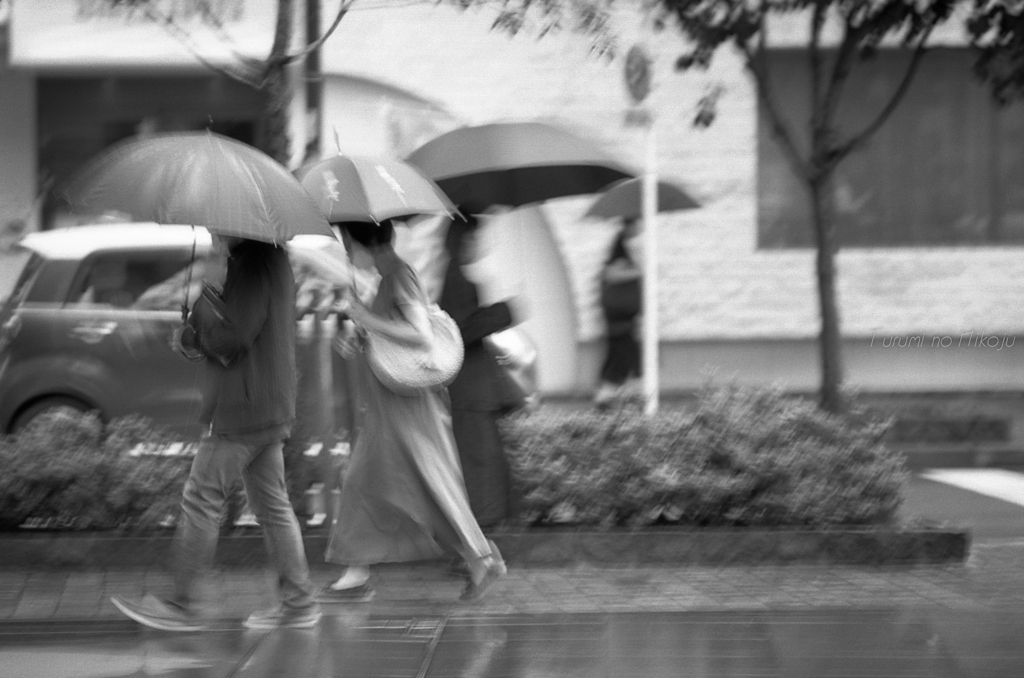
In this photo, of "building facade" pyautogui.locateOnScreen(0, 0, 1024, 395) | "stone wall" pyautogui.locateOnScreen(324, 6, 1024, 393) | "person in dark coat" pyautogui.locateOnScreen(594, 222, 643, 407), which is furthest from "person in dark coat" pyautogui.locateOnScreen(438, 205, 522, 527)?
"stone wall" pyautogui.locateOnScreen(324, 6, 1024, 393)

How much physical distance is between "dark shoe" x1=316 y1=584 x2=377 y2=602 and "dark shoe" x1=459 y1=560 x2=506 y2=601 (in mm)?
448

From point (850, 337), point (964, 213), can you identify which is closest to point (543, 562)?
point (850, 337)

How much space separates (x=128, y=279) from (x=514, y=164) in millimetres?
3952

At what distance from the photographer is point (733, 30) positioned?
819 centimetres

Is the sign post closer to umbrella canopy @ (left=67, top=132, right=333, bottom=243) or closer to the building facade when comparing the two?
the building facade

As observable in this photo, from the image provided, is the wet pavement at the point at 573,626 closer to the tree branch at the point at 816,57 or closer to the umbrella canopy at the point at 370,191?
the umbrella canopy at the point at 370,191

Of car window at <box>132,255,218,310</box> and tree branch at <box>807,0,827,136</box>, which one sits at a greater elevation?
tree branch at <box>807,0,827,136</box>

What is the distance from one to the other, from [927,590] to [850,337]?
26.8 ft

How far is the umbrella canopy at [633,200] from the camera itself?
1138 cm

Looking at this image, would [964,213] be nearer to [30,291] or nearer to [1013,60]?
[1013,60]

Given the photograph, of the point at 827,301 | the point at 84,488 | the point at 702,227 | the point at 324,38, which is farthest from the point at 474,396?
the point at 702,227

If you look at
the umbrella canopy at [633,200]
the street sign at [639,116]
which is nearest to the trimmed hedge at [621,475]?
the street sign at [639,116]

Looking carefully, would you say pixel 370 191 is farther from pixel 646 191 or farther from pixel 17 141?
pixel 17 141

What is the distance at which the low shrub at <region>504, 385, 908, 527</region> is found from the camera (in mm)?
7562
